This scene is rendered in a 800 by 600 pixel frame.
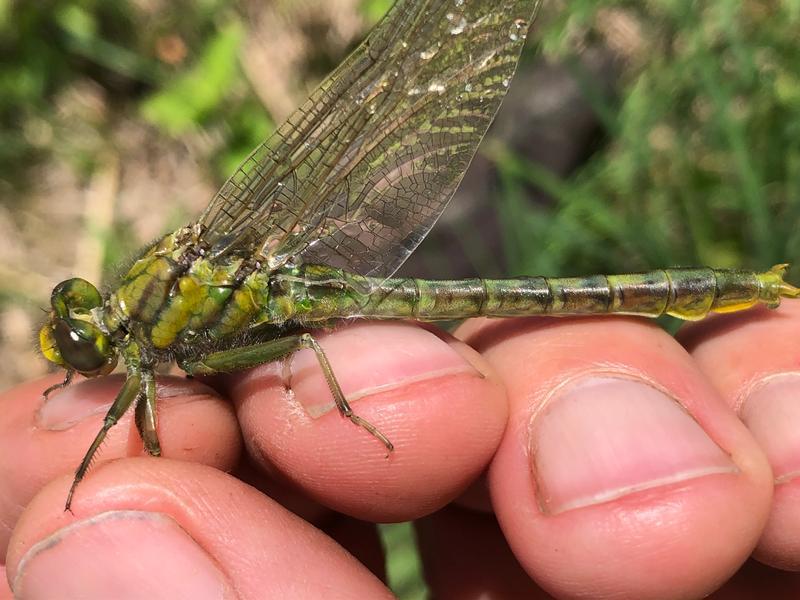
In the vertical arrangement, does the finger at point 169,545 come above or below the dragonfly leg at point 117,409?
below

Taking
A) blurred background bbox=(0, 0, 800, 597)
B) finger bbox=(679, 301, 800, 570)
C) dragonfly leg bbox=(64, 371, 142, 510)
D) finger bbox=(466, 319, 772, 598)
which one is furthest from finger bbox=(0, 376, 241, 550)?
finger bbox=(679, 301, 800, 570)

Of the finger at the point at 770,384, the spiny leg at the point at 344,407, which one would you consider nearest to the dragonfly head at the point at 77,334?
the spiny leg at the point at 344,407

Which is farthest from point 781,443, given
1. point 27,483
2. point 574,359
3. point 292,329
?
point 27,483

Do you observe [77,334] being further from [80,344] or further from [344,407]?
[344,407]

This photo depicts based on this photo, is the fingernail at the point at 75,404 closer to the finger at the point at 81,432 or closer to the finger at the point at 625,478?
the finger at the point at 81,432

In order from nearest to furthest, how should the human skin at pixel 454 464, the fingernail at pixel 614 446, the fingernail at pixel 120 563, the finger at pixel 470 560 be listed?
1. the fingernail at pixel 120 563
2. the human skin at pixel 454 464
3. the fingernail at pixel 614 446
4. the finger at pixel 470 560

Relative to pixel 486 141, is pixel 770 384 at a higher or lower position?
lower

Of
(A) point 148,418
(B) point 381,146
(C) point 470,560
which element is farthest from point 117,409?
(C) point 470,560
